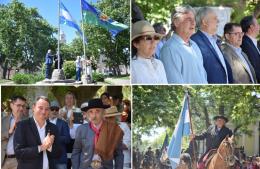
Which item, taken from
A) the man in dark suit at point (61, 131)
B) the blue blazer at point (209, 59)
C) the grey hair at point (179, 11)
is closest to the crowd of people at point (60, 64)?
the man in dark suit at point (61, 131)

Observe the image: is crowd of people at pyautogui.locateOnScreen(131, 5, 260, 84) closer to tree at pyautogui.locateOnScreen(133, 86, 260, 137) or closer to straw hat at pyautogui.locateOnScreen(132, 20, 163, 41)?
straw hat at pyautogui.locateOnScreen(132, 20, 163, 41)

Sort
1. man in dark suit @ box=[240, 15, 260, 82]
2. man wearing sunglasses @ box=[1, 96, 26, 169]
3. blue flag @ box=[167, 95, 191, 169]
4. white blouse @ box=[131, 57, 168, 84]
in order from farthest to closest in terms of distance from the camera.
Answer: man in dark suit @ box=[240, 15, 260, 82], blue flag @ box=[167, 95, 191, 169], white blouse @ box=[131, 57, 168, 84], man wearing sunglasses @ box=[1, 96, 26, 169]

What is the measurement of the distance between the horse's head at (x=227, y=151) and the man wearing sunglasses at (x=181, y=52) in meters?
0.77

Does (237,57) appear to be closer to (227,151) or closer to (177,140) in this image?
(227,151)

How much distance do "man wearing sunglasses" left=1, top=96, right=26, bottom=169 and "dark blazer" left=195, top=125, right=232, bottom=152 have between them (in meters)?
2.16

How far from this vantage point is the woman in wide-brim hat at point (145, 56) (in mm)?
6477

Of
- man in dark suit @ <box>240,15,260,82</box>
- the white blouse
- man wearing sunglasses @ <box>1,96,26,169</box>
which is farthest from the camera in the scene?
man in dark suit @ <box>240,15,260,82</box>

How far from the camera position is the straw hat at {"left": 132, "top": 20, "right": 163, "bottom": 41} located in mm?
6465

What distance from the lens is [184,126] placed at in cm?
662

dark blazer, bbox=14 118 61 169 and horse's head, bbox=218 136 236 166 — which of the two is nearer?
dark blazer, bbox=14 118 61 169

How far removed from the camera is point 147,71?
6.51 m

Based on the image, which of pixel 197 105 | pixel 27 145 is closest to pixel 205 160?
pixel 197 105

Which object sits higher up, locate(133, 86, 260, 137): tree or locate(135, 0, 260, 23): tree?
locate(135, 0, 260, 23): tree

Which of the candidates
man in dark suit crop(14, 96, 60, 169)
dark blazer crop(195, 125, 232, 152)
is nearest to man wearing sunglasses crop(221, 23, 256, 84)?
dark blazer crop(195, 125, 232, 152)
